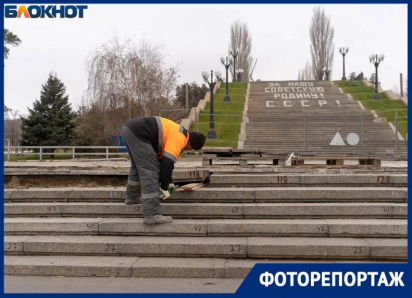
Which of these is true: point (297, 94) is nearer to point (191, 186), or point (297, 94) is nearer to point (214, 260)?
point (191, 186)

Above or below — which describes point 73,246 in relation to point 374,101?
below

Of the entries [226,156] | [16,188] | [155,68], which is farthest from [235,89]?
[16,188]

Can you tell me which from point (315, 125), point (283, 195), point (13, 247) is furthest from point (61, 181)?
point (315, 125)

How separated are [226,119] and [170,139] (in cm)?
2206

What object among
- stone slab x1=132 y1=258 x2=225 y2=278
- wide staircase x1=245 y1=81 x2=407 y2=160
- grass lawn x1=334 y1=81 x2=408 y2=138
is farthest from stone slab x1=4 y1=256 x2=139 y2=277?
A: grass lawn x1=334 y1=81 x2=408 y2=138

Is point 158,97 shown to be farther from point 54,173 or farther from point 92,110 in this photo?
point 54,173

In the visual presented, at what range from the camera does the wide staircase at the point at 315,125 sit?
18.1 meters

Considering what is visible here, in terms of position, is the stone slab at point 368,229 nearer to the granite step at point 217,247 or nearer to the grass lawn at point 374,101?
the granite step at point 217,247

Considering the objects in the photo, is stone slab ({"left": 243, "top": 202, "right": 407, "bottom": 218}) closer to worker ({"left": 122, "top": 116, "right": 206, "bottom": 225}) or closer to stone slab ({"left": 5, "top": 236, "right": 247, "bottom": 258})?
stone slab ({"left": 5, "top": 236, "right": 247, "bottom": 258})

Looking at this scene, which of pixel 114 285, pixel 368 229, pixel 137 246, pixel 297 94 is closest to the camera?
pixel 114 285

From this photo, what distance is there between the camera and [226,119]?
27.5 m

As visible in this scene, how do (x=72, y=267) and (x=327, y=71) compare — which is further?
(x=327, y=71)

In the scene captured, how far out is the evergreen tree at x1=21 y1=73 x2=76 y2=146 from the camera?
31.1m

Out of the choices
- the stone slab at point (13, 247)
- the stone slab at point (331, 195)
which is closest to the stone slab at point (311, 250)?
the stone slab at point (331, 195)
